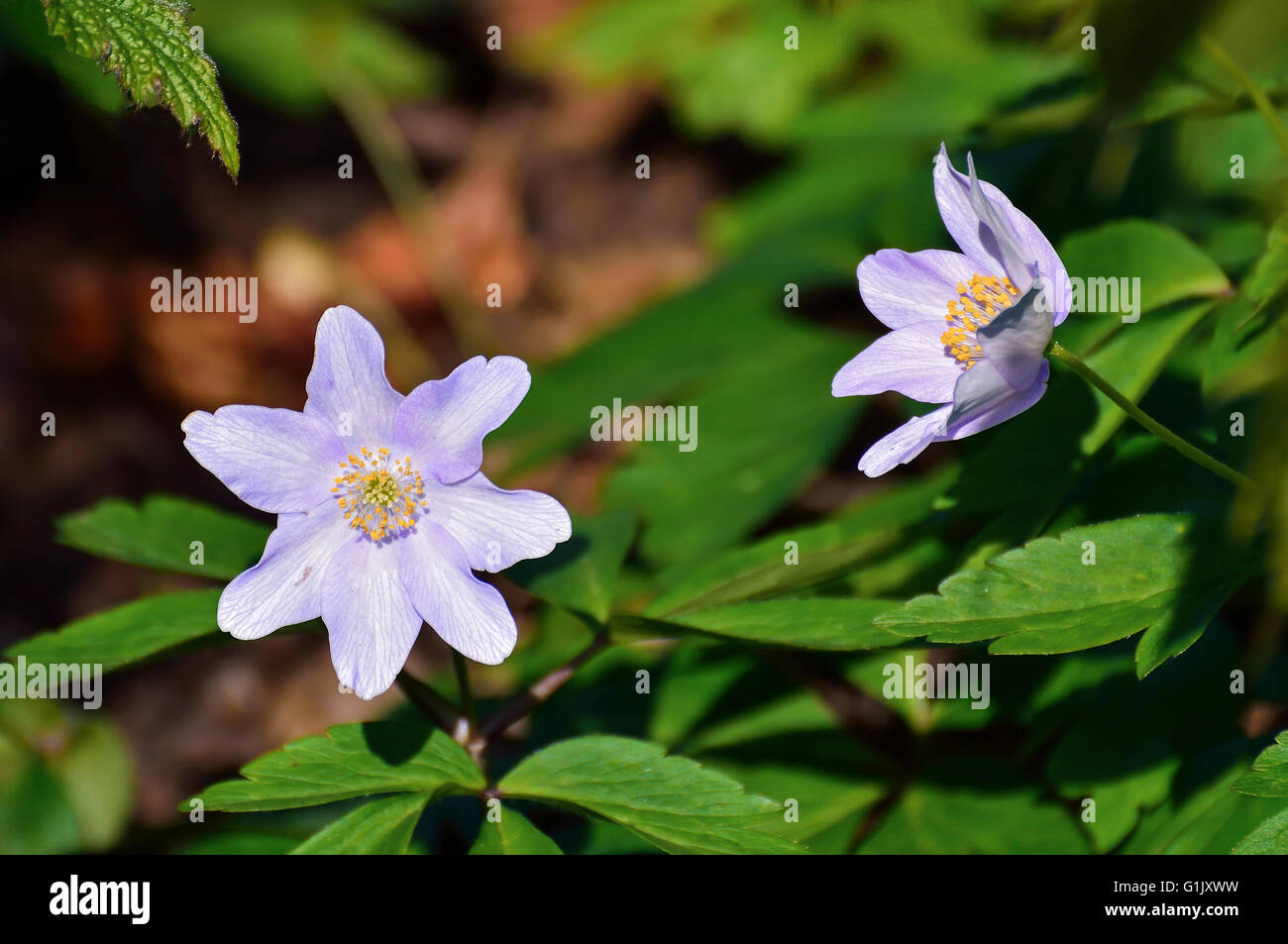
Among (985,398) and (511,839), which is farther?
(511,839)

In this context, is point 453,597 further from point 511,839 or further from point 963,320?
point 963,320

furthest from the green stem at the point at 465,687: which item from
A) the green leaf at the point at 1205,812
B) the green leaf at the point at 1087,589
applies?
the green leaf at the point at 1205,812

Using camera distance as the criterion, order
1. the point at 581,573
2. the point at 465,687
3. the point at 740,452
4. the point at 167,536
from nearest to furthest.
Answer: the point at 465,687, the point at 581,573, the point at 167,536, the point at 740,452

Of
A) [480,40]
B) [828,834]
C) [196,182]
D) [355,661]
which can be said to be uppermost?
[480,40]

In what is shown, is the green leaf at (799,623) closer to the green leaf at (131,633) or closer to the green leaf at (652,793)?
the green leaf at (652,793)

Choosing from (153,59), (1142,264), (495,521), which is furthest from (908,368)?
(153,59)

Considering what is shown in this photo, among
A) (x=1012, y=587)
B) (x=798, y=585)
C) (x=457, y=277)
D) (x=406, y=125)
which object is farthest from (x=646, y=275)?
(x=1012, y=587)
